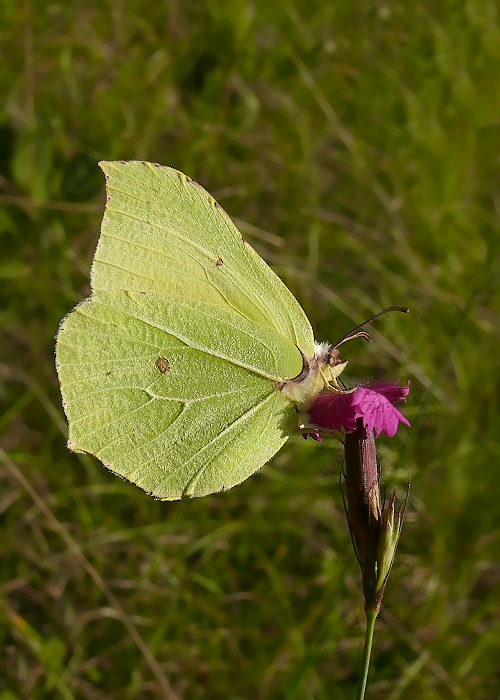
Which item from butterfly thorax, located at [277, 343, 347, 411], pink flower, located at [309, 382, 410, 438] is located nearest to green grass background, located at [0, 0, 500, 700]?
butterfly thorax, located at [277, 343, 347, 411]

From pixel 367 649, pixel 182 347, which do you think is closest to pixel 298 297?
pixel 182 347

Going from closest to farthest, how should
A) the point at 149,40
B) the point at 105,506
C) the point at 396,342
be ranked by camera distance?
the point at 105,506
the point at 396,342
the point at 149,40

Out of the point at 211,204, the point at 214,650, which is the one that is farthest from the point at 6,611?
the point at 211,204

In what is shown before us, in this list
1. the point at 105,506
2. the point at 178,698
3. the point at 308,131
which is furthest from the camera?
the point at 308,131

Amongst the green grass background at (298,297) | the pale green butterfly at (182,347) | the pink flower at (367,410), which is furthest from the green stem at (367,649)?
the green grass background at (298,297)

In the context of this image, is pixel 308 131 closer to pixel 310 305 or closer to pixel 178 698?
pixel 310 305
